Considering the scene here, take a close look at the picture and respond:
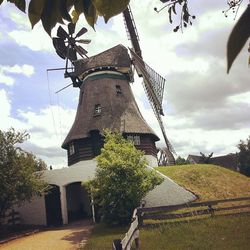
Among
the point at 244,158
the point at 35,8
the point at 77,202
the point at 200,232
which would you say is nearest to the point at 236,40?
the point at 35,8

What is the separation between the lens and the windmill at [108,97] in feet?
108

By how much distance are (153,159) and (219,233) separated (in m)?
17.1

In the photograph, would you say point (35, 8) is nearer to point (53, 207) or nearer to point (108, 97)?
point (53, 207)

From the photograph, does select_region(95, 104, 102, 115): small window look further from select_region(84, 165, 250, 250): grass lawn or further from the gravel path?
the gravel path

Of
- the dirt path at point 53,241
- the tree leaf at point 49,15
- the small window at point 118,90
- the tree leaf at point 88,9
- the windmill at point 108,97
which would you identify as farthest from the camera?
the small window at point 118,90

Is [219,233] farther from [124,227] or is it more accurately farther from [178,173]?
[178,173]

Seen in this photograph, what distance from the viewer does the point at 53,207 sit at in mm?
29078

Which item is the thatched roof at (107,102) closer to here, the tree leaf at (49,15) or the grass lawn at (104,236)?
the grass lawn at (104,236)

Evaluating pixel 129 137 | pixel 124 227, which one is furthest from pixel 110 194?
pixel 129 137

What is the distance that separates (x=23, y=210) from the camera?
95.1 feet

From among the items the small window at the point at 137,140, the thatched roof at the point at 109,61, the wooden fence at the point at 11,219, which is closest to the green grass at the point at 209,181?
the small window at the point at 137,140

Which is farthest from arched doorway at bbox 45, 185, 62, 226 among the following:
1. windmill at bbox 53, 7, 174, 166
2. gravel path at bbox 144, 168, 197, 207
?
gravel path at bbox 144, 168, 197, 207

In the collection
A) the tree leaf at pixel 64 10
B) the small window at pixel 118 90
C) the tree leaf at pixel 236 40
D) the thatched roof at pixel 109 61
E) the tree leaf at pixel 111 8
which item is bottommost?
the tree leaf at pixel 236 40

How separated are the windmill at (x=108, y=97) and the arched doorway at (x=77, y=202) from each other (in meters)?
2.45
